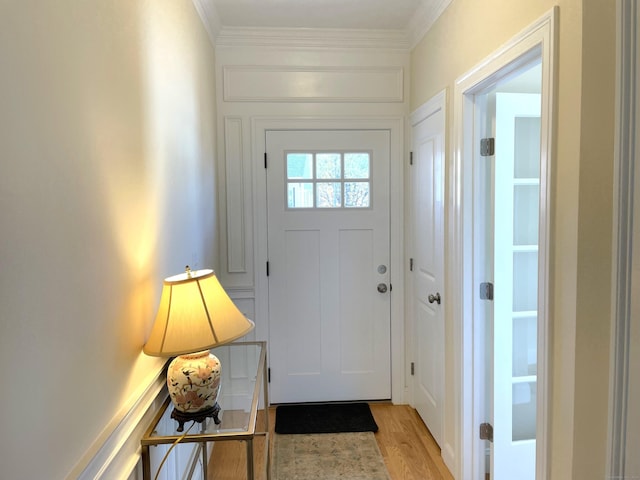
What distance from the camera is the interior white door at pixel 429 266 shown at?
2.19m

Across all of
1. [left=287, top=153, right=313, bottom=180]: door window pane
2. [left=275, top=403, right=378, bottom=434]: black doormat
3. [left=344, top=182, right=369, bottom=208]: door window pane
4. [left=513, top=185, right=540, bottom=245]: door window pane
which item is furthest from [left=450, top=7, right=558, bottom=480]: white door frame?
[left=287, top=153, right=313, bottom=180]: door window pane

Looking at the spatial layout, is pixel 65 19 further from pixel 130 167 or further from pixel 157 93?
pixel 157 93

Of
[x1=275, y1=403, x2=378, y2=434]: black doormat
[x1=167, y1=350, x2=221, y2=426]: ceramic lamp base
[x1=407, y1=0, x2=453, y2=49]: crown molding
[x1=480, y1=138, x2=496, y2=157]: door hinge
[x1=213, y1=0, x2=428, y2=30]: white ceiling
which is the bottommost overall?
[x1=275, y1=403, x2=378, y2=434]: black doormat

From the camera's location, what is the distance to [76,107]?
0.86 meters

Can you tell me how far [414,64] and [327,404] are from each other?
2.44 m

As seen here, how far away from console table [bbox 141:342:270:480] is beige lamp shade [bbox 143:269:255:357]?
26 cm

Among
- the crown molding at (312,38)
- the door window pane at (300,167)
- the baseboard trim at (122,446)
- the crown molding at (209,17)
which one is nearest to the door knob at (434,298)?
the door window pane at (300,167)

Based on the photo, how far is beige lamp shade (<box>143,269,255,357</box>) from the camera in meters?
1.10

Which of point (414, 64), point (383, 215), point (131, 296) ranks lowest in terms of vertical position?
point (131, 296)

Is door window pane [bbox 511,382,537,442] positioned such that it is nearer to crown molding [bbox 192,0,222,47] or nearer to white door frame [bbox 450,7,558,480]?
white door frame [bbox 450,7,558,480]

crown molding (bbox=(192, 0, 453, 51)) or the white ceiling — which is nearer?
the white ceiling

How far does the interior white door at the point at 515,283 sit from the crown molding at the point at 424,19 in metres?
0.71

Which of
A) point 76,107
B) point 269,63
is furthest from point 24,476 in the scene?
point 269,63

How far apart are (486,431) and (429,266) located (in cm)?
92
